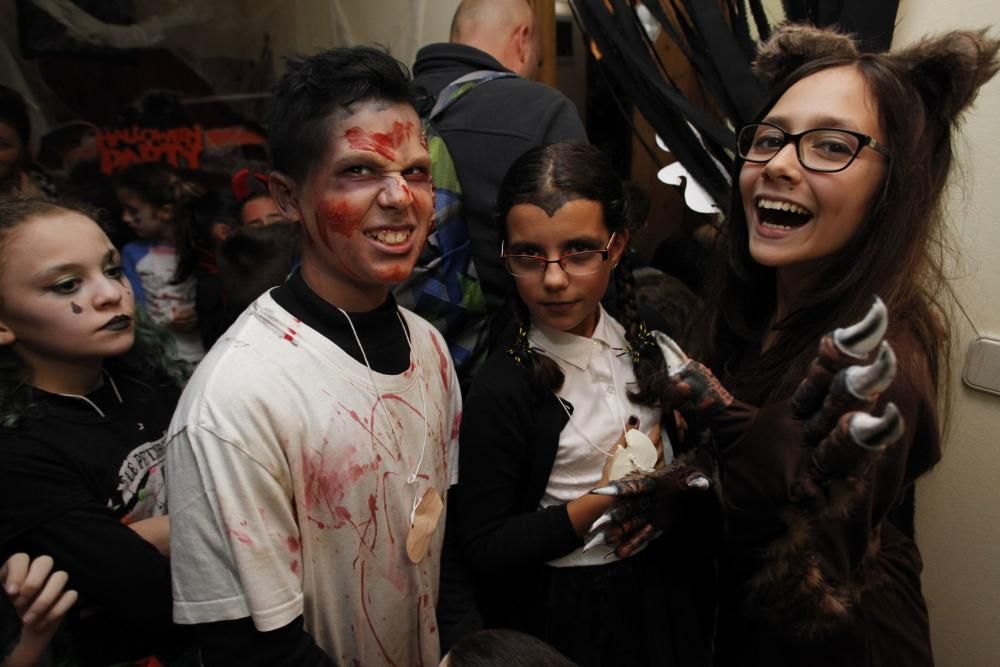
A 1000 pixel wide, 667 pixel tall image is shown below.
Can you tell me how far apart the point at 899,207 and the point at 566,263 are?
0.62 meters

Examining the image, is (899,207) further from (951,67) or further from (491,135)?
(491,135)

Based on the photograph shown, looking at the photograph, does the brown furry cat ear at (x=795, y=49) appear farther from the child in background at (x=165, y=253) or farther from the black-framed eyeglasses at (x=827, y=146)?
the child in background at (x=165, y=253)

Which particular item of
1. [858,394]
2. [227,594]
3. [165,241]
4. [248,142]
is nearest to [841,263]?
[858,394]

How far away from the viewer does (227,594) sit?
988mm

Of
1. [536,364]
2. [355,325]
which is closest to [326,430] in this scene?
[355,325]

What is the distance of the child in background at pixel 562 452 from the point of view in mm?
1369

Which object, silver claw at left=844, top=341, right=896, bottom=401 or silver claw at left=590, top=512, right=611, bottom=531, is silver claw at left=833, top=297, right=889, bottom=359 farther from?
silver claw at left=590, top=512, right=611, bottom=531

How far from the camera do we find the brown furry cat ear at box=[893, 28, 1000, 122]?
1.09 m

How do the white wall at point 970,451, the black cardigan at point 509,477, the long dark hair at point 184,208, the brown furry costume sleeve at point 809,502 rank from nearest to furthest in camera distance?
1. the brown furry costume sleeve at point 809,502
2. the black cardigan at point 509,477
3. the white wall at point 970,451
4. the long dark hair at point 184,208

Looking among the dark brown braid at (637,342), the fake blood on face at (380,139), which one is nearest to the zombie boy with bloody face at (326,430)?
the fake blood on face at (380,139)

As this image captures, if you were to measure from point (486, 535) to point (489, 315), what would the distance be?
Result: 0.60 meters

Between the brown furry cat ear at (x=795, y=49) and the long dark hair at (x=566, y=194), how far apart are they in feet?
1.26

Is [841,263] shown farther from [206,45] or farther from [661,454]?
[206,45]

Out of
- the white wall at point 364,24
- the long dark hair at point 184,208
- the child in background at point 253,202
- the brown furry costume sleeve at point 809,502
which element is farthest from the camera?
the white wall at point 364,24
